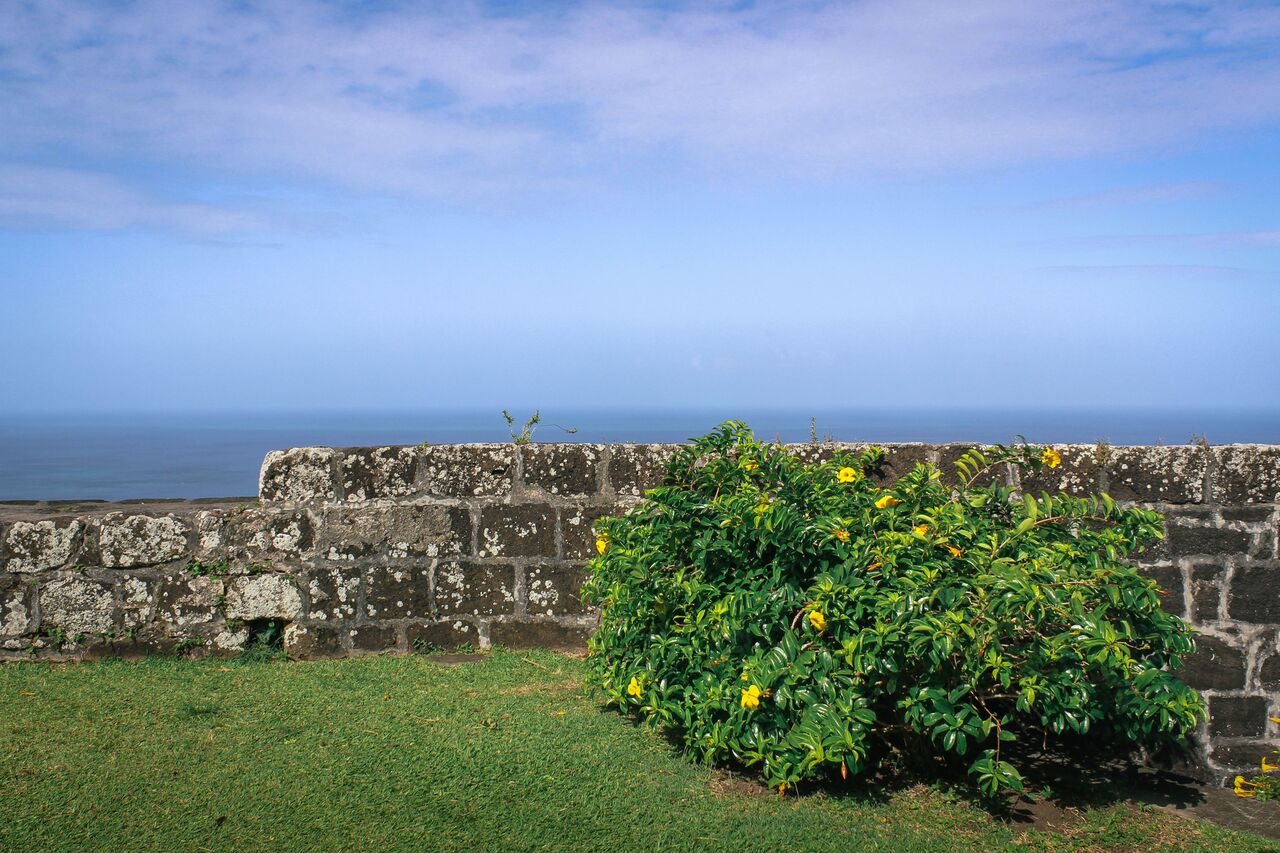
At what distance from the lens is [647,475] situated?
229 inches

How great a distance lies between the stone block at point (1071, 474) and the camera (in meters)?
A: 5.08

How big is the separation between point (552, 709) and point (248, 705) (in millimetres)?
1523

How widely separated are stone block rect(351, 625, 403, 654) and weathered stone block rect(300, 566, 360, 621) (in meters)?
0.11

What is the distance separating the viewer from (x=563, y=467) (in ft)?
19.3

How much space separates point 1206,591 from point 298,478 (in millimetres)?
4907

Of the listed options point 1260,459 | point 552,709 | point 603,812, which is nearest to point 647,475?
point 552,709

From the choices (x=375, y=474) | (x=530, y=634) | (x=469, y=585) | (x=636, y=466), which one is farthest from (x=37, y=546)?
(x=636, y=466)

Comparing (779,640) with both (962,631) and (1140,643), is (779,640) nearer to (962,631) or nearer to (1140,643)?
(962,631)

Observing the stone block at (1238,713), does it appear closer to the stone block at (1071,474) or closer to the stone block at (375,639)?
Result: the stone block at (1071,474)

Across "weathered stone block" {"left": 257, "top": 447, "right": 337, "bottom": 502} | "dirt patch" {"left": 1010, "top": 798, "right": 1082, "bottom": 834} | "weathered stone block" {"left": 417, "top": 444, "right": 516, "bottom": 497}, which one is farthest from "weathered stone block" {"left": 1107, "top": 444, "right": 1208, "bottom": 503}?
"weathered stone block" {"left": 257, "top": 447, "right": 337, "bottom": 502}

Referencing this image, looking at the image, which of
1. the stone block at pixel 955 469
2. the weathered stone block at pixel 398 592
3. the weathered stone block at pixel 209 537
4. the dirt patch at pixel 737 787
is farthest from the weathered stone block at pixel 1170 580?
the weathered stone block at pixel 209 537

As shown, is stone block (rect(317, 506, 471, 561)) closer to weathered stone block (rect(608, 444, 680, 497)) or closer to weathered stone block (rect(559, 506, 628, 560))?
weathered stone block (rect(559, 506, 628, 560))

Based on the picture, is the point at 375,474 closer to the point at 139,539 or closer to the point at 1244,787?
the point at 139,539

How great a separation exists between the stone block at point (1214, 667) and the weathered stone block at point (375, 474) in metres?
4.23
